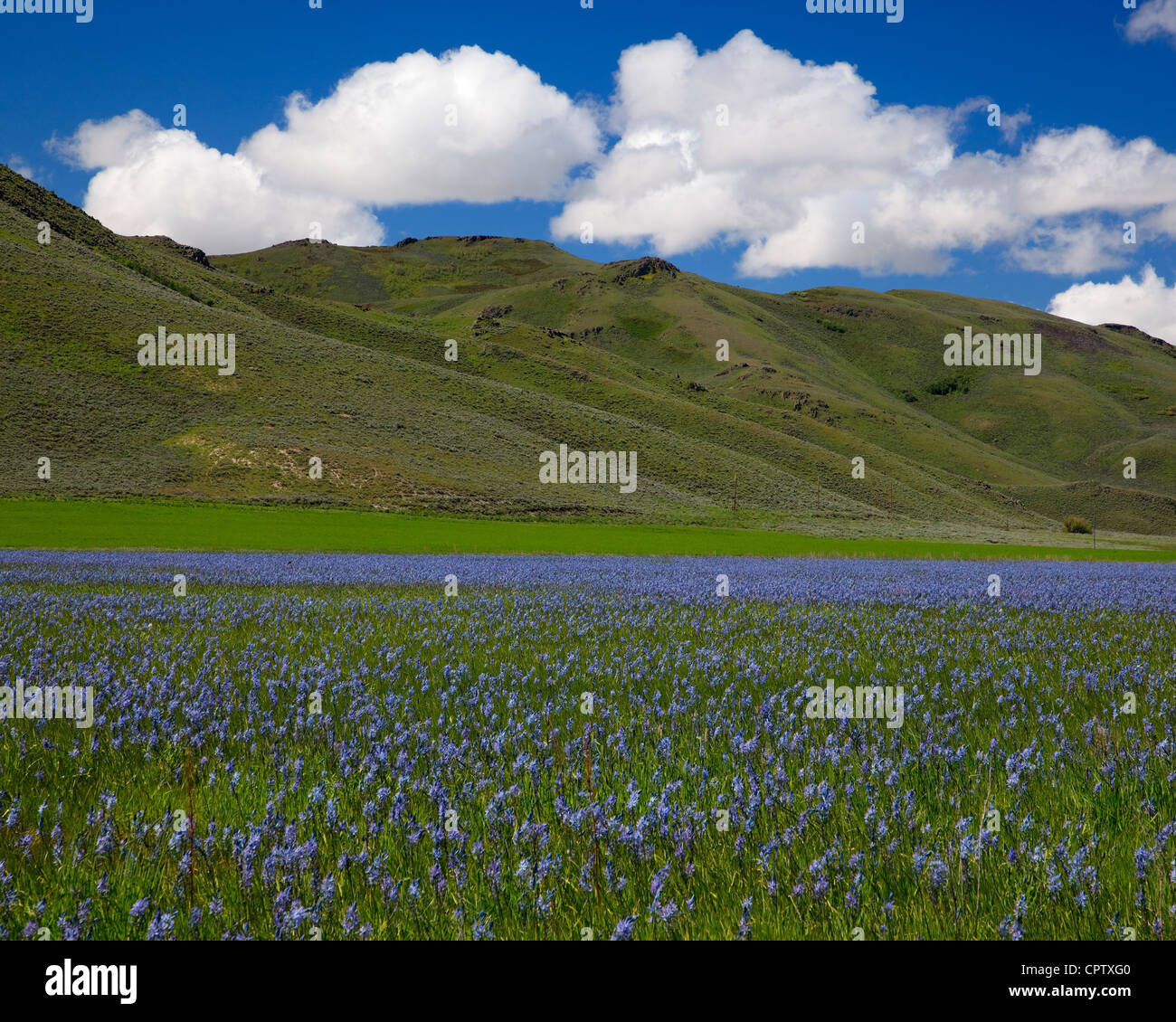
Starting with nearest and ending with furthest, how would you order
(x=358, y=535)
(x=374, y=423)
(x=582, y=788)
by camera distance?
(x=582, y=788), (x=358, y=535), (x=374, y=423)

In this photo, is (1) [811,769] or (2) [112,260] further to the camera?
(2) [112,260]

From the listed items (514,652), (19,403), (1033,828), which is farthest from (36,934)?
(19,403)

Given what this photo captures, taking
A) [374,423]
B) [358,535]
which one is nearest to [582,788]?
[358,535]

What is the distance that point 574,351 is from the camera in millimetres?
179625

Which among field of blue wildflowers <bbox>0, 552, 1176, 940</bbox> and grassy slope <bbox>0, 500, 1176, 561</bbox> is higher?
grassy slope <bbox>0, 500, 1176, 561</bbox>

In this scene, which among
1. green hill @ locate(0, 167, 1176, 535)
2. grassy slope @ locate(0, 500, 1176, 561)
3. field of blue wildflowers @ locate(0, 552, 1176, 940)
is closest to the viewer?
field of blue wildflowers @ locate(0, 552, 1176, 940)

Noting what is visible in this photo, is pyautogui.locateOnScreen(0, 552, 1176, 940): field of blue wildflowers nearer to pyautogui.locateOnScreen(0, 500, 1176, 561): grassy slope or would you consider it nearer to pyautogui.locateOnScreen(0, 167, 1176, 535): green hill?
pyautogui.locateOnScreen(0, 500, 1176, 561): grassy slope

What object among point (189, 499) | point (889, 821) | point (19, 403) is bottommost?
point (889, 821)

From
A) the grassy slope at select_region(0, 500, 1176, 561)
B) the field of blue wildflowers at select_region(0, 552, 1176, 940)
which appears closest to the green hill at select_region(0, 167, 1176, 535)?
the grassy slope at select_region(0, 500, 1176, 561)

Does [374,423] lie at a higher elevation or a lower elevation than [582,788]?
higher

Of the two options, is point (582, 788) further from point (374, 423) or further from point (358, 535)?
point (374, 423)

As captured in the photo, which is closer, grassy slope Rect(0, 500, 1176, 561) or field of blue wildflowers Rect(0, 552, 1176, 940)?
field of blue wildflowers Rect(0, 552, 1176, 940)

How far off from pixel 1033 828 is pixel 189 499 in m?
69.7
